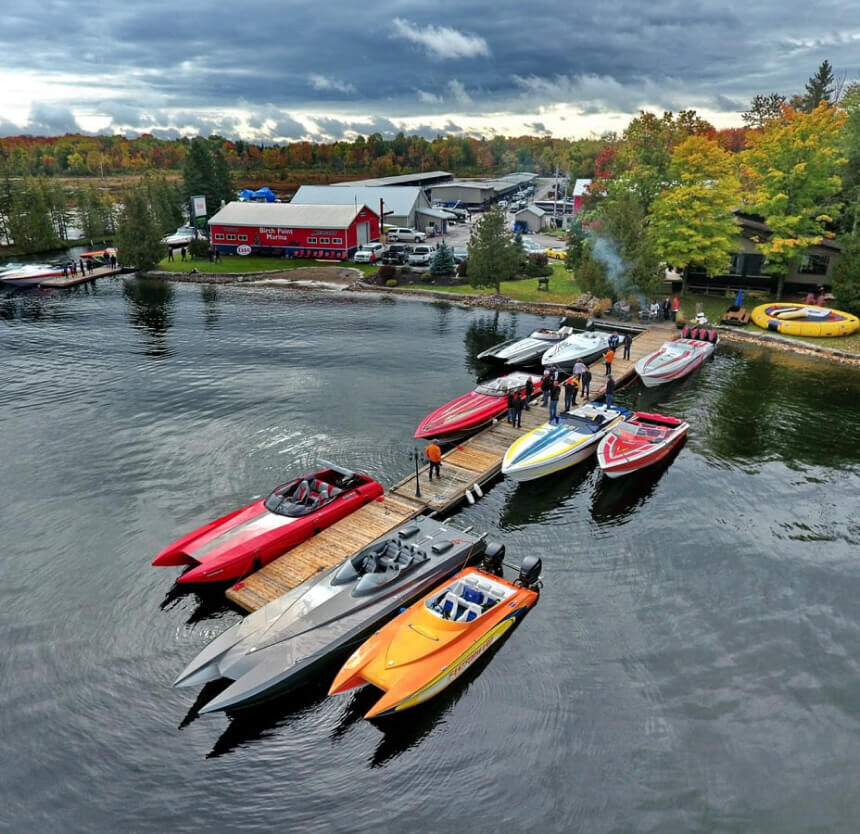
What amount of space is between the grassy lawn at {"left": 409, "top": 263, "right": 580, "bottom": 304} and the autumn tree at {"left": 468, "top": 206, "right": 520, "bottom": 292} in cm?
349

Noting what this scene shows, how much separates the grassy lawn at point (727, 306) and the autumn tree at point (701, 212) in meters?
3.24

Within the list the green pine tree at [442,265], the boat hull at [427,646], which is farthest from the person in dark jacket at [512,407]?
the green pine tree at [442,265]

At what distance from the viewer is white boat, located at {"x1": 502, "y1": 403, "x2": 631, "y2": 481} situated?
2511 centimetres

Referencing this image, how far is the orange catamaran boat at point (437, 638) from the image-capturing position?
15.0 metres

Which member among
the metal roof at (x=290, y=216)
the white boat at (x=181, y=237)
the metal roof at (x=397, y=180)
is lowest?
the white boat at (x=181, y=237)

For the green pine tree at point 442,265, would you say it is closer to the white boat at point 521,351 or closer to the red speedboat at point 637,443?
the white boat at point 521,351

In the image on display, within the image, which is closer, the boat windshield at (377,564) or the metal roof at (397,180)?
the boat windshield at (377,564)

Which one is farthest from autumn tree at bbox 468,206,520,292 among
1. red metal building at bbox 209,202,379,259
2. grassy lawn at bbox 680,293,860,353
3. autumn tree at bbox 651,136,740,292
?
red metal building at bbox 209,202,379,259

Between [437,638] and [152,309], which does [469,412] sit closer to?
[437,638]

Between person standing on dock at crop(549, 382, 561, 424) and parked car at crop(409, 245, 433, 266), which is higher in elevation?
parked car at crop(409, 245, 433, 266)

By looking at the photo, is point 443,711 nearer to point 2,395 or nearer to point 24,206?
point 2,395

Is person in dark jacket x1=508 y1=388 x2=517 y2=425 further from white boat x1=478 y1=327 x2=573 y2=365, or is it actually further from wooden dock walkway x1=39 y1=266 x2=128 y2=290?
wooden dock walkway x1=39 y1=266 x2=128 y2=290

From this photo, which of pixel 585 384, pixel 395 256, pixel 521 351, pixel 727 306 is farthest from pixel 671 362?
pixel 395 256

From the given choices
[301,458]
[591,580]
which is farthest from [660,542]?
[301,458]
